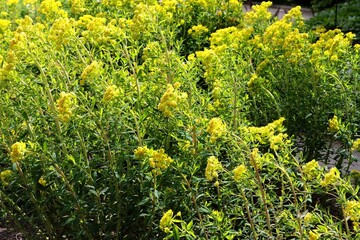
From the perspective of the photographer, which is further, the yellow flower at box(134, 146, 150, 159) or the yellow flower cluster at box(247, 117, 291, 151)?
the yellow flower at box(134, 146, 150, 159)

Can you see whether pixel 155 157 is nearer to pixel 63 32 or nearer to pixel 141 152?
pixel 141 152

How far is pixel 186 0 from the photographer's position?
599cm

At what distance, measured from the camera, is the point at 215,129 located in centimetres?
272

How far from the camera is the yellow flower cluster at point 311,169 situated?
255 centimetres

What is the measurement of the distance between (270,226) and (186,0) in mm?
3549

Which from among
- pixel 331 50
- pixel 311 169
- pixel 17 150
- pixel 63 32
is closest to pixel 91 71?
pixel 63 32

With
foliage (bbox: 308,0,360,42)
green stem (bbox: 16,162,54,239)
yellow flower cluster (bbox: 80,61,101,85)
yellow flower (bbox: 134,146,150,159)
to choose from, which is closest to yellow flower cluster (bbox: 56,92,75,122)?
yellow flower cluster (bbox: 80,61,101,85)

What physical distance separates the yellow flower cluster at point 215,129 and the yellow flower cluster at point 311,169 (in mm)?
375

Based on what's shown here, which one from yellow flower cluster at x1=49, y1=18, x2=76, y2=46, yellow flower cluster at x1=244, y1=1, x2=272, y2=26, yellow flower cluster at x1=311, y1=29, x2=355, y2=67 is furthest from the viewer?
yellow flower cluster at x1=244, y1=1, x2=272, y2=26

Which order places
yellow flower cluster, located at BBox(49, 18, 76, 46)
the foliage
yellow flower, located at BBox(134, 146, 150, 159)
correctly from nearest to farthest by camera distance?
yellow flower, located at BBox(134, 146, 150, 159), yellow flower cluster, located at BBox(49, 18, 76, 46), the foliage

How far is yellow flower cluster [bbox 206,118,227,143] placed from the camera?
270cm

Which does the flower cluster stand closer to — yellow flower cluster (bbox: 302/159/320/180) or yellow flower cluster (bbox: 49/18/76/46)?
yellow flower cluster (bbox: 302/159/320/180)

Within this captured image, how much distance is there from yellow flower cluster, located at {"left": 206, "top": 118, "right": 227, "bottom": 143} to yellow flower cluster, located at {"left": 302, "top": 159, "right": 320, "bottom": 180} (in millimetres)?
375

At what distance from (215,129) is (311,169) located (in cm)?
43
